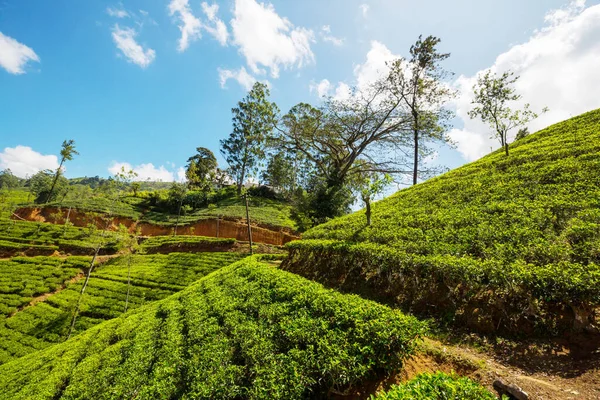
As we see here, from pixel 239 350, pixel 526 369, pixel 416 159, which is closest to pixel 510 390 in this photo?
pixel 526 369

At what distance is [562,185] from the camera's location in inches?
416

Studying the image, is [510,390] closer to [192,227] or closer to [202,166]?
[192,227]

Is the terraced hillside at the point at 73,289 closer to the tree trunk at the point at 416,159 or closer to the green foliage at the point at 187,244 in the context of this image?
the green foliage at the point at 187,244

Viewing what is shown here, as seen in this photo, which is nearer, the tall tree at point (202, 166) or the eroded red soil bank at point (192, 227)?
the eroded red soil bank at point (192, 227)

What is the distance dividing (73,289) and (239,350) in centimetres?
2571

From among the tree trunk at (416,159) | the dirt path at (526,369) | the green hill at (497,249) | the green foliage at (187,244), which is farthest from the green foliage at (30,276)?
the tree trunk at (416,159)

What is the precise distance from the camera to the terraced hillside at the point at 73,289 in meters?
18.4

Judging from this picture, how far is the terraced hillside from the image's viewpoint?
18408mm

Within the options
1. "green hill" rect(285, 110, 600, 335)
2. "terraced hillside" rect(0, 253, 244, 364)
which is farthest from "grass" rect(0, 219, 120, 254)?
"green hill" rect(285, 110, 600, 335)

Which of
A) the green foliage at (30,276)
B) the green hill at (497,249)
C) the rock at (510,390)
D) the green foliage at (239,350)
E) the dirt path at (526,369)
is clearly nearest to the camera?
the rock at (510,390)

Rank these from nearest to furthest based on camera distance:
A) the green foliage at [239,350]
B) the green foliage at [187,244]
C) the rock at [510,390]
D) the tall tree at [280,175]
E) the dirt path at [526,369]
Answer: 1. the rock at [510,390]
2. the dirt path at [526,369]
3. the green foliage at [239,350]
4. the green foliage at [187,244]
5. the tall tree at [280,175]

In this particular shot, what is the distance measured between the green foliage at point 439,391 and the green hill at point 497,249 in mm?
3594

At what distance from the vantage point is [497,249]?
26.2 feet

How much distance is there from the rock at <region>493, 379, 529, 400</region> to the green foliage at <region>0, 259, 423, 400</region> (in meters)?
1.47
